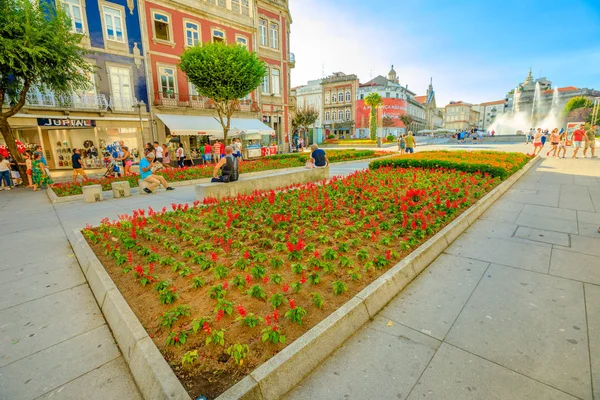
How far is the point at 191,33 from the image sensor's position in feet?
78.3

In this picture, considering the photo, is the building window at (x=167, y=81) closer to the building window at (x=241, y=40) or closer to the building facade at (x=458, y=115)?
the building window at (x=241, y=40)

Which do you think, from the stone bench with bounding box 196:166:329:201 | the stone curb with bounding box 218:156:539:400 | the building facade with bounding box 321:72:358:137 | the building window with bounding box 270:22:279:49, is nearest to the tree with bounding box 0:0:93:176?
the stone bench with bounding box 196:166:329:201

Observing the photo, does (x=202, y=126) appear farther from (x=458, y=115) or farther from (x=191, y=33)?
(x=458, y=115)

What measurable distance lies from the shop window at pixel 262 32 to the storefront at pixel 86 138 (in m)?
15.0

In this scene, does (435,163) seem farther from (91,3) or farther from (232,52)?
(91,3)

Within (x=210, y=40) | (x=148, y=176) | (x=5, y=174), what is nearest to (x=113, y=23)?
(x=210, y=40)

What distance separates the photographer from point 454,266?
4238mm

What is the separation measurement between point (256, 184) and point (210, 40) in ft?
64.9

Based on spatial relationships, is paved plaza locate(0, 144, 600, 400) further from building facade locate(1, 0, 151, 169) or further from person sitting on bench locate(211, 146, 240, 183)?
building facade locate(1, 0, 151, 169)

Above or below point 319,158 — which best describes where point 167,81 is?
above

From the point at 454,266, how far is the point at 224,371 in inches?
137

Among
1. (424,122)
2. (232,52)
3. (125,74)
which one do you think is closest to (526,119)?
(424,122)

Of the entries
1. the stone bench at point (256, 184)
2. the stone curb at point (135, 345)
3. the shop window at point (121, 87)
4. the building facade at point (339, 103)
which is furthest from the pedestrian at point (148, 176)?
the building facade at point (339, 103)

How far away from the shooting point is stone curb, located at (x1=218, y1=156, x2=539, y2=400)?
84.5 inches
